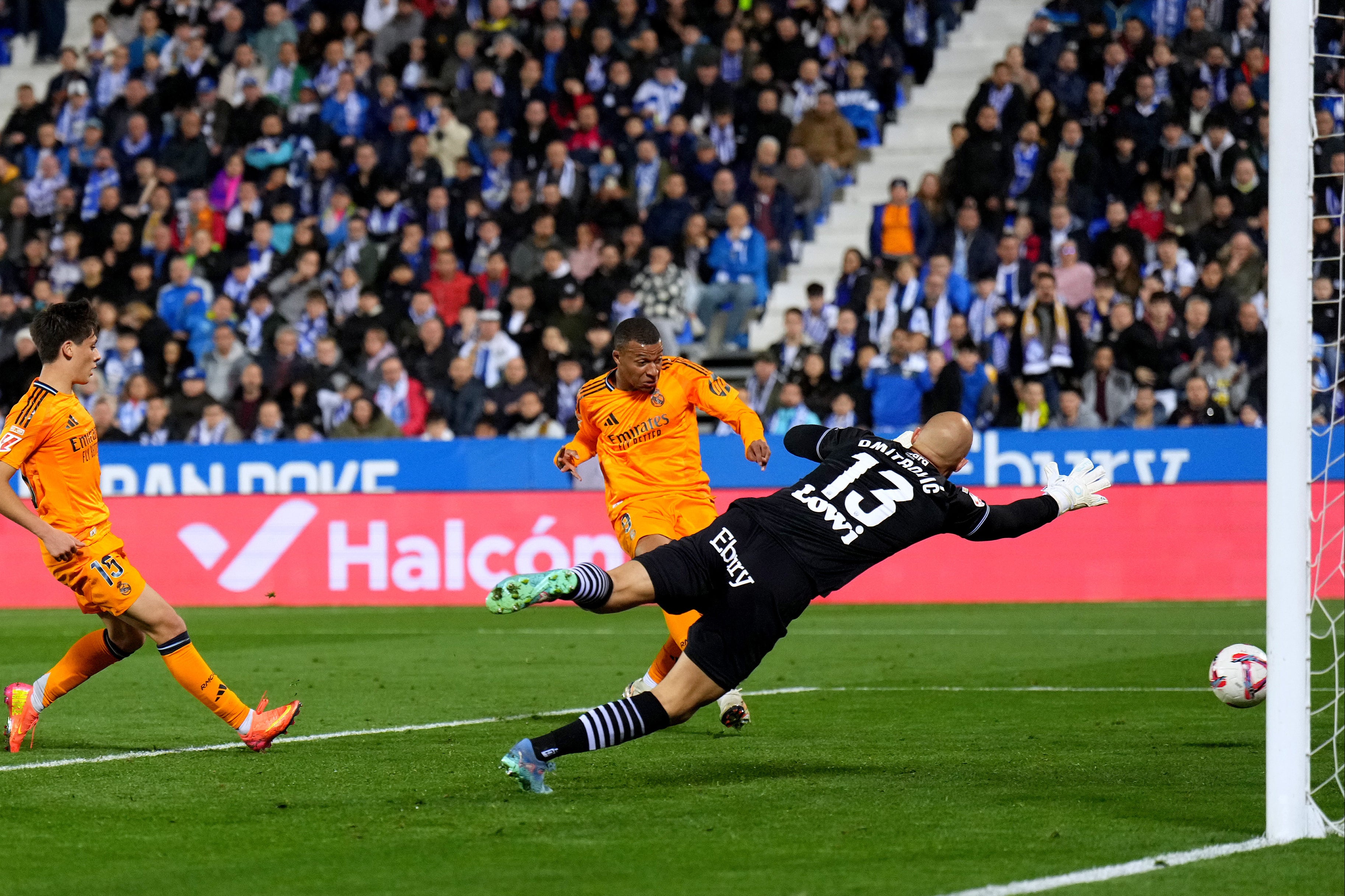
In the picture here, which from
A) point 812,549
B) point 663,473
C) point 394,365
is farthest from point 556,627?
point 812,549

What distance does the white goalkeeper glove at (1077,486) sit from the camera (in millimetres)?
7336

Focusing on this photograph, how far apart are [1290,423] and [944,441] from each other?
1795 millimetres

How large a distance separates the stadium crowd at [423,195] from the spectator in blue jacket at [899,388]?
2619mm

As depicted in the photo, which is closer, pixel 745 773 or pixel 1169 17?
pixel 745 773

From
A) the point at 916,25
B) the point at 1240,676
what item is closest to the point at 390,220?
the point at 916,25

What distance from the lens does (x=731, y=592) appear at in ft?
23.5

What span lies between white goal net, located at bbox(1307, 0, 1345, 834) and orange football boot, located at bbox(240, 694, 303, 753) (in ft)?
14.6

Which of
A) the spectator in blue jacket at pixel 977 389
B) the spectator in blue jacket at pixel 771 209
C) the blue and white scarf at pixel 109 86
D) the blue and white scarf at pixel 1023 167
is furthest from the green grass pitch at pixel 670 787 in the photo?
the blue and white scarf at pixel 109 86

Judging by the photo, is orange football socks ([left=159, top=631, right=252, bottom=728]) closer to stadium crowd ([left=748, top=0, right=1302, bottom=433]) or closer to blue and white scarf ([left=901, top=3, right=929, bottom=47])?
stadium crowd ([left=748, top=0, right=1302, bottom=433])

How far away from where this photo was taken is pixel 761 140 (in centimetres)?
2205

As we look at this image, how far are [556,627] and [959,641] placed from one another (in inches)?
158

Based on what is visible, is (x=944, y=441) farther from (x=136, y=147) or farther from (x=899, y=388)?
(x=136, y=147)

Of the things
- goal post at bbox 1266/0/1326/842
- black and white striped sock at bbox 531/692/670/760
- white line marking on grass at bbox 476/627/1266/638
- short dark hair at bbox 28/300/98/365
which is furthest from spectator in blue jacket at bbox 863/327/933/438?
goal post at bbox 1266/0/1326/842

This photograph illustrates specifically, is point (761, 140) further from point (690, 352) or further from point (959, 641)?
point (959, 641)
